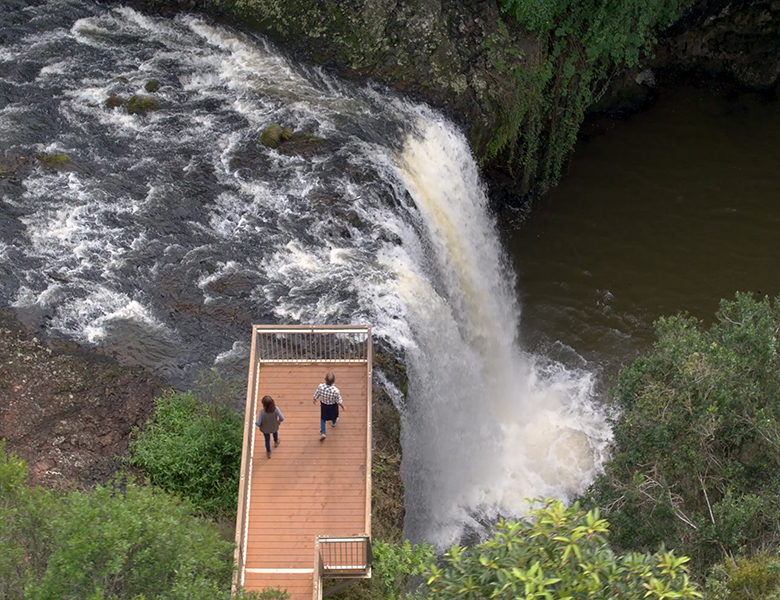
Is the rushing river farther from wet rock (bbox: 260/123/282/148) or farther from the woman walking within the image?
the woman walking

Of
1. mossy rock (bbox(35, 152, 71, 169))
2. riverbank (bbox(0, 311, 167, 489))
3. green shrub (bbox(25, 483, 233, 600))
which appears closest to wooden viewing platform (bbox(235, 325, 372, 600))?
green shrub (bbox(25, 483, 233, 600))

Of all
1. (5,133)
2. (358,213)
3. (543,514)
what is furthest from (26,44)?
(543,514)

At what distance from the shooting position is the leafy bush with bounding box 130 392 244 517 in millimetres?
15477

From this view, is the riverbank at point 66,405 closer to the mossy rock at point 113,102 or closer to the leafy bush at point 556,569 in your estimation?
the mossy rock at point 113,102

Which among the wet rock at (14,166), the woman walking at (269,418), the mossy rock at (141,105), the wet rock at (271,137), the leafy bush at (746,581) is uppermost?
the mossy rock at (141,105)

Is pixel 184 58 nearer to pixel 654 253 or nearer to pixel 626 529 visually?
pixel 654 253

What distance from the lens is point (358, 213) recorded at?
20.2 metres

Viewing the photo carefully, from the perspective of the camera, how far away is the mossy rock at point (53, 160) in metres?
20.8

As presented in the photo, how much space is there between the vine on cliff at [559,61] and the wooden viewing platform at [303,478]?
10.6 meters

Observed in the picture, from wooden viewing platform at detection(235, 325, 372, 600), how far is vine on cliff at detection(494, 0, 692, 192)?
34.7 feet

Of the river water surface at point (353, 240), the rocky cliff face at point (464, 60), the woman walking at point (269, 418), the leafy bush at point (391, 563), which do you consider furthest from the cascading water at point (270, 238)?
the woman walking at point (269, 418)

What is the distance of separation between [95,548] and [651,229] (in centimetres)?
2069

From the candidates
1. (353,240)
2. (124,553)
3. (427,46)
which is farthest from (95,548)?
(427,46)

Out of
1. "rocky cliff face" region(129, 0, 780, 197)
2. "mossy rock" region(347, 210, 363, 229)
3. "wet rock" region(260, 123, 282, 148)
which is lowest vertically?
"mossy rock" region(347, 210, 363, 229)
